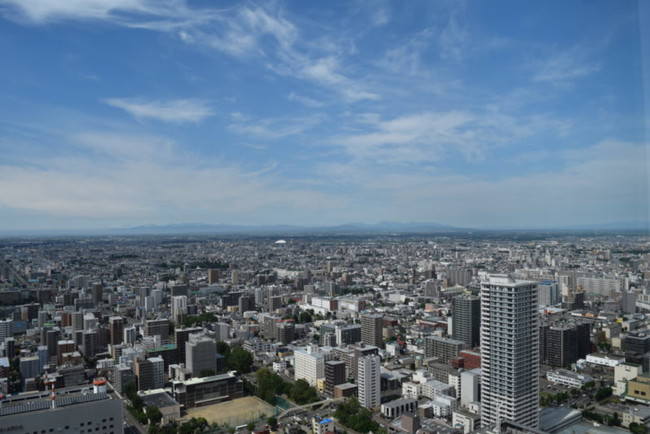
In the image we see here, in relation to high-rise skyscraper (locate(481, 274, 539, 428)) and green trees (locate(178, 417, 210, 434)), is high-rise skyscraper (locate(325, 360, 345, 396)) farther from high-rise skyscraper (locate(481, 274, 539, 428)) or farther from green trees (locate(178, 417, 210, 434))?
high-rise skyscraper (locate(481, 274, 539, 428))

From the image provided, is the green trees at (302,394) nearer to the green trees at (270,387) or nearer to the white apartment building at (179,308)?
the green trees at (270,387)

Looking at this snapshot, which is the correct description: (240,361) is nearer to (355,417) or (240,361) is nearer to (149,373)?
(149,373)

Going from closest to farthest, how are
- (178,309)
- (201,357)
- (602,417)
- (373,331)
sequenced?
(602,417) < (201,357) < (373,331) < (178,309)

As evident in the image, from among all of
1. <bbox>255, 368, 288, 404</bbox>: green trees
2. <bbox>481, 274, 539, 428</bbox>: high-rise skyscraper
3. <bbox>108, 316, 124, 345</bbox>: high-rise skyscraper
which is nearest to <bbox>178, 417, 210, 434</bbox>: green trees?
<bbox>255, 368, 288, 404</bbox>: green trees

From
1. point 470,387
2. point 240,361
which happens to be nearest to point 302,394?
point 240,361

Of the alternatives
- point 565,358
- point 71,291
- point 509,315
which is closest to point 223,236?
point 71,291

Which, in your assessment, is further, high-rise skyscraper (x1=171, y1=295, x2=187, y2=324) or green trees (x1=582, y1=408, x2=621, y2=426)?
high-rise skyscraper (x1=171, y1=295, x2=187, y2=324)

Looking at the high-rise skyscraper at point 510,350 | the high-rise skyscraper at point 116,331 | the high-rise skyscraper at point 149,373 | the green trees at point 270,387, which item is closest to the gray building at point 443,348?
the green trees at point 270,387
